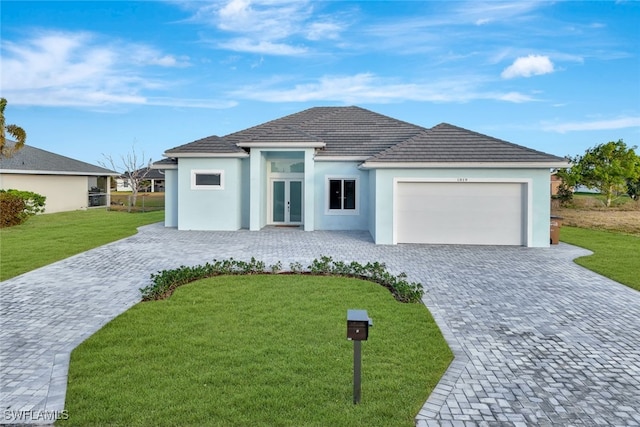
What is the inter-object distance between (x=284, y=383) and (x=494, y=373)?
261 cm

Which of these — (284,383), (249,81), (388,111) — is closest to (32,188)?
(249,81)

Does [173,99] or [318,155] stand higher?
[173,99]

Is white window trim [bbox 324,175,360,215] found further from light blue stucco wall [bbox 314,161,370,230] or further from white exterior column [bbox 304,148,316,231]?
white exterior column [bbox 304,148,316,231]

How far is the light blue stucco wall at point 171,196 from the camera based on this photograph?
2000 centimetres

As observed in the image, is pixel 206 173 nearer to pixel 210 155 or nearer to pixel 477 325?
pixel 210 155

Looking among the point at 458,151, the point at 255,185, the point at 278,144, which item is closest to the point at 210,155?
the point at 255,185

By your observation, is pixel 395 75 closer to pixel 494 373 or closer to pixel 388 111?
pixel 388 111

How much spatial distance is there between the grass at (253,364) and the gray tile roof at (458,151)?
27.8 ft

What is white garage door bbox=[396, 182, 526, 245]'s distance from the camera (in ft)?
49.6

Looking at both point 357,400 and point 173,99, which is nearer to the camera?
point 357,400

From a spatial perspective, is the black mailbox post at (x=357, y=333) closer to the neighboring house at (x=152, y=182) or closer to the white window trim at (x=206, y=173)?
the white window trim at (x=206, y=173)

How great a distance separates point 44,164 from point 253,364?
31.7m

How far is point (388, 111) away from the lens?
81.0ft

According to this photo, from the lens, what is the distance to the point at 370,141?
20.4 meters
